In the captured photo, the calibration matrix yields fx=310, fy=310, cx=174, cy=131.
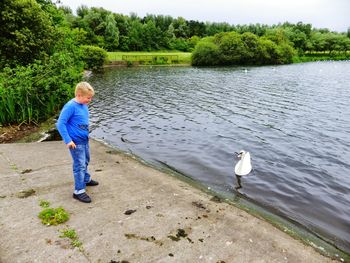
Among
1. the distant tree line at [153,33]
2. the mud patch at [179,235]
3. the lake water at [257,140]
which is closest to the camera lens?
the mud patch at [179,235]

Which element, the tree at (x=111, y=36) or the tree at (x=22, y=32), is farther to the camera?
the tree at (x=111, y=36)

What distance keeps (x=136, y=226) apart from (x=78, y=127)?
8.49 feet

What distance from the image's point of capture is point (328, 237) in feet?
25.5

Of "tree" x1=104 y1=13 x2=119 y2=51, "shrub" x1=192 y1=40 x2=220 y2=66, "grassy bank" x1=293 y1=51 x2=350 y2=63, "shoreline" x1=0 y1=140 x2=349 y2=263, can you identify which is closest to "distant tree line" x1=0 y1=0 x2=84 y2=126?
"shoreline" x1=0 y1=140 x2=349 y2=263

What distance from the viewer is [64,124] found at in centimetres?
687

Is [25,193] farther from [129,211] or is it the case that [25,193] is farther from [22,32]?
[22,32]

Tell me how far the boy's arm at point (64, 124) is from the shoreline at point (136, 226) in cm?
160

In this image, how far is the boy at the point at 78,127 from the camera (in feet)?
22.5

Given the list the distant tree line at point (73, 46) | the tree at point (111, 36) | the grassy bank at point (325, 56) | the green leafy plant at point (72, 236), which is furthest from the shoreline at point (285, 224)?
the grassy bank at point (325, 56)

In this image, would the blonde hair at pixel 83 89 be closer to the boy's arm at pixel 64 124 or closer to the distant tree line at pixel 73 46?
the boy's arm at pixel 64 124

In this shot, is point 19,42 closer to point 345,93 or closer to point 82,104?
point 82,104

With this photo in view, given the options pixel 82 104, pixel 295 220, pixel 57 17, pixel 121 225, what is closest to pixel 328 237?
pixel 295 220

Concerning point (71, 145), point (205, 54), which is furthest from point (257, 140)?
point (205, 54)

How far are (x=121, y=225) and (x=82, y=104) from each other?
2887 mm
